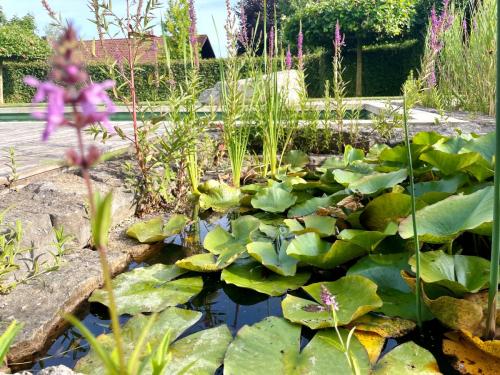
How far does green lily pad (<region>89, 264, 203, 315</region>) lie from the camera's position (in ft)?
3.92

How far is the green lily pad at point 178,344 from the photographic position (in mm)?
918

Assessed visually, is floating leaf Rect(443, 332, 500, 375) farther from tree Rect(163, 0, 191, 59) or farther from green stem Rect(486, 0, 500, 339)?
tree Rect(163, 0, 191, 59)

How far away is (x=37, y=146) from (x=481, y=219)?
300 cm

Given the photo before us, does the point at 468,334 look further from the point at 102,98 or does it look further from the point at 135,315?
the point at 102,98

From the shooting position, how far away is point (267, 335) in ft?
3.26

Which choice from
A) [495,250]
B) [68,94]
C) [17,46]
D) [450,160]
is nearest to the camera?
[68,94]

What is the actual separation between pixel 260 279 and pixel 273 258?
74 mm

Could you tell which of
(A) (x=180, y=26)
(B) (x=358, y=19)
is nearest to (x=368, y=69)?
(B) (x=358, y=19)

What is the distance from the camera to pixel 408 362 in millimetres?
897

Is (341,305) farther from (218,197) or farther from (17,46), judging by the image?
(17,46)

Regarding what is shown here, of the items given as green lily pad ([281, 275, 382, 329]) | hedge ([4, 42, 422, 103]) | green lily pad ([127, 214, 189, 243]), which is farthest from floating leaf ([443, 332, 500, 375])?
hedge ([4, 42, 422, 103])

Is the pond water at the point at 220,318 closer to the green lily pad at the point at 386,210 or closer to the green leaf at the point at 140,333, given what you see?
the green leaf at the point at 140,333

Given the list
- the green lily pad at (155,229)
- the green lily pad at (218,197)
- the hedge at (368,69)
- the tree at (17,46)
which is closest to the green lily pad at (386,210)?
the green lily pad at (155,229)

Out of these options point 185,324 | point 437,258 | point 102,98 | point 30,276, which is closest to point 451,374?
point 437,258
